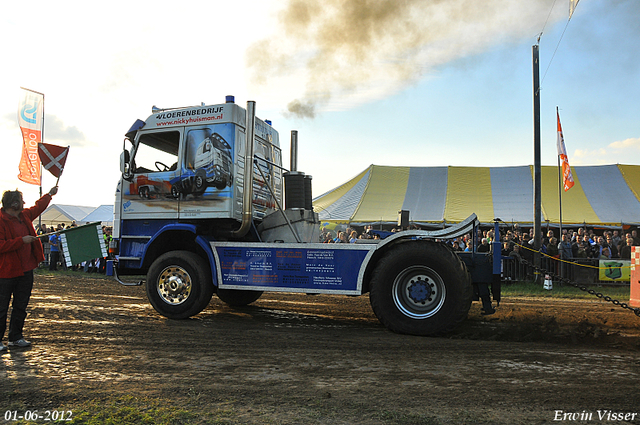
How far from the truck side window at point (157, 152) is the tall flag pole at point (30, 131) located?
496 inches

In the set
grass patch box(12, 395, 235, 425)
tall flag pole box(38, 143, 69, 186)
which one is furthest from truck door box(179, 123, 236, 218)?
grass patch box(12, 395, 235, 425)

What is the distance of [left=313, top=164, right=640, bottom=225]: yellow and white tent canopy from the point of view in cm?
2198

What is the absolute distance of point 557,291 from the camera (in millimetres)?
12891

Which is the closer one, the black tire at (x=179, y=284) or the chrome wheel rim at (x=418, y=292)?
the chrome wheel rim at (x=418, y=292)

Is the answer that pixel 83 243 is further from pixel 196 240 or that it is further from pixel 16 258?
pixel 196 240

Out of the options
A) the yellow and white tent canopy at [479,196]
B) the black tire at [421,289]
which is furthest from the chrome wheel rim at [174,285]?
the yellow and white tent canopy at [479,196]

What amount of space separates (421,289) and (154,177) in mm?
4788

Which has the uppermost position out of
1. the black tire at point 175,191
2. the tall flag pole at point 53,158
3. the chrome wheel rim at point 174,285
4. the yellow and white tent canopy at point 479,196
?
the yellow and white tent canopy at point 479,196

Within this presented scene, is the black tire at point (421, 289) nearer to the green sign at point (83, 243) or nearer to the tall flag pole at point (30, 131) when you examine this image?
the green sign at point (83, 243)

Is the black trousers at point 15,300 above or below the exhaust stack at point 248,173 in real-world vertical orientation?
below

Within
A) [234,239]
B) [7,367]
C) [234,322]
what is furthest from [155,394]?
[234,239]

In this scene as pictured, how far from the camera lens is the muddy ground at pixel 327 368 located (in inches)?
138

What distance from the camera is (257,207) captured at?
26.0 feet

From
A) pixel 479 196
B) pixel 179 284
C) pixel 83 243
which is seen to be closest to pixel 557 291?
pixel 179 284
